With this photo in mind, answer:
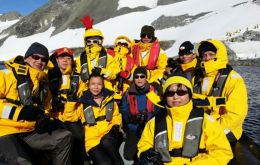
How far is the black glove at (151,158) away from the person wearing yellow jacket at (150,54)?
116 inches

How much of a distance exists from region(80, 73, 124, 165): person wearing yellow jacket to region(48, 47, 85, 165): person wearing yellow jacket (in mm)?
251

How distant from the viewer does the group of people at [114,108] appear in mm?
3504

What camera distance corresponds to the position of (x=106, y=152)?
4.31 meters

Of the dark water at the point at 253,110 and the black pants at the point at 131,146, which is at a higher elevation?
the black pants at the point at 131,146

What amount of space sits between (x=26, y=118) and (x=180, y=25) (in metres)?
37.1

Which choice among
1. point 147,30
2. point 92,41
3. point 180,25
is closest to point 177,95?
point 92,41

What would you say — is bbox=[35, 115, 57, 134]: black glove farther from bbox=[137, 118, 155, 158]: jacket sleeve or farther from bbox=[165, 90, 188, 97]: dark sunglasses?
bbox=[165, 90, 188, 97]: dark sunglasses

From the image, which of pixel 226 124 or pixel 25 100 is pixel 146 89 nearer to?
pixel 226 124

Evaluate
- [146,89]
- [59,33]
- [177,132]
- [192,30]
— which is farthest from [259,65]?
[59,33]

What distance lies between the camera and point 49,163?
168 inches

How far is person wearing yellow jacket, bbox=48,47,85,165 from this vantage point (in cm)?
489

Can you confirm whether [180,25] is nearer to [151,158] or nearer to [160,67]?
[160,67]

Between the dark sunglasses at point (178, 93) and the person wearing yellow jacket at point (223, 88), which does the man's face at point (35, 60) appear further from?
the person wearing yellow jacket at point (223, 88)

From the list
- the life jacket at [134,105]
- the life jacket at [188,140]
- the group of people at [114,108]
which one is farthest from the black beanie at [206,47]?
the life jacket at [188,140]
